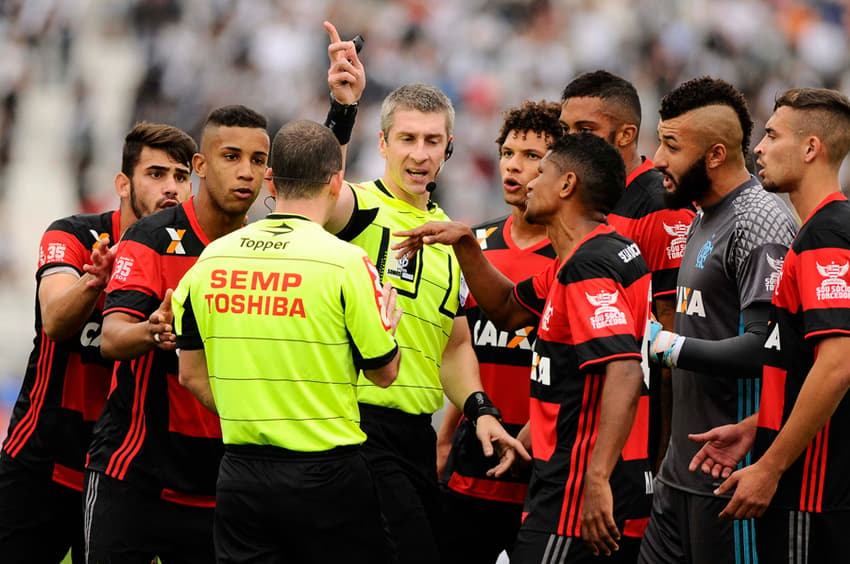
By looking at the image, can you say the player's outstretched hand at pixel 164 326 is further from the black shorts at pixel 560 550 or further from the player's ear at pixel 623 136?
the player's ear at pixel 623 136

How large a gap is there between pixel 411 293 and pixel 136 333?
131cm

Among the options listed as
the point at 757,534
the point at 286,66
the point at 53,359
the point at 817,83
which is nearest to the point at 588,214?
the point at 757,534

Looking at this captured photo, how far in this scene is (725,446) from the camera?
4.88 meters

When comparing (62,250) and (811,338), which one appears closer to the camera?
(811,338)

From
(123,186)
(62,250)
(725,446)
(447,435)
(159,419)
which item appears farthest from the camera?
(447,435)

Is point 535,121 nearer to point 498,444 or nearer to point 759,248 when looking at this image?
point 759,248

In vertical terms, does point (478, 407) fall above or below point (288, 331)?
below

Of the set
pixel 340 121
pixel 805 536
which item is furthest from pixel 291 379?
pixel 805 536

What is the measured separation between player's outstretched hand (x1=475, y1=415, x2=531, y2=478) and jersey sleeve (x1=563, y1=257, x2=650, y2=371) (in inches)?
29.6

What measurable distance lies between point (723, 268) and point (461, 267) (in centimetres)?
119

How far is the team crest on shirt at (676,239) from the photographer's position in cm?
588

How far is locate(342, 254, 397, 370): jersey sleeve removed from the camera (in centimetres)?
443

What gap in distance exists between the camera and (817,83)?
15.5 metres

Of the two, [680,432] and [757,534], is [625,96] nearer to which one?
[680,432]
